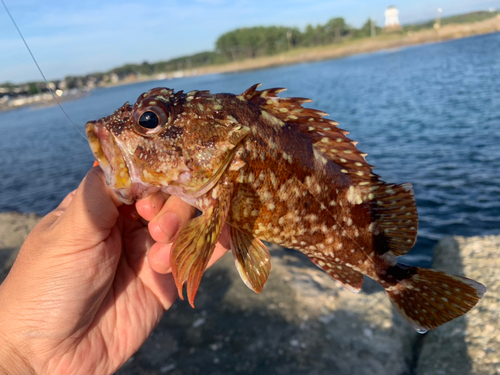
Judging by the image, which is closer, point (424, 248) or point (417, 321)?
point (417, 321)

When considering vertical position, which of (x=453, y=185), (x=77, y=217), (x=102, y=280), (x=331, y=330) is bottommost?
(x=453, y=185)

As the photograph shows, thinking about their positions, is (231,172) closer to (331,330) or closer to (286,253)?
(331,330)

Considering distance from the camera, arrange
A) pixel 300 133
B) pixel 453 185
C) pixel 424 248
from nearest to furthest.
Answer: pixel 300 133 < pixel 424 248 < pixel 453 185

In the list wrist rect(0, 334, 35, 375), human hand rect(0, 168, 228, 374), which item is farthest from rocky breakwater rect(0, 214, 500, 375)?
wrist rect(0, 334, 35, 375)

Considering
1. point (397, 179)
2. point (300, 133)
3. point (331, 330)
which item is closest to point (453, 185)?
point (397, 179)

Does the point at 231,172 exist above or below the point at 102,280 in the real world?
above
